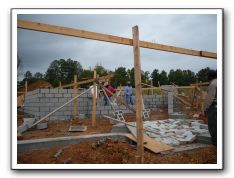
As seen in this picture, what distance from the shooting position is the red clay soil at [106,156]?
346 centimetres

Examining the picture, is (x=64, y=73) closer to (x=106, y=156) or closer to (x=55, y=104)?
(x=55, y=104)

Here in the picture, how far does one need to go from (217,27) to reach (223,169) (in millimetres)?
1910

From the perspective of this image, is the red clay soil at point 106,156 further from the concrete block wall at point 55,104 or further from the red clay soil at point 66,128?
the concrete block wall at point 55,104

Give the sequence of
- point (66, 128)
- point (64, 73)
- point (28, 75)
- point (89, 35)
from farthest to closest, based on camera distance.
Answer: point (66, 128), point (64, 73), point (28, 75), point (89, 35)

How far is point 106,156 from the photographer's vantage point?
140 inches

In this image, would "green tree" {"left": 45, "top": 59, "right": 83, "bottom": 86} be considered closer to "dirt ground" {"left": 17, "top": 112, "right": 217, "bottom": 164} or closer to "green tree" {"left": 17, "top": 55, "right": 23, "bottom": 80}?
"green tree" {"left": 17, "top": 55, "right": 23, "bottom": 80}

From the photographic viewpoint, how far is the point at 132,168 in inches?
132

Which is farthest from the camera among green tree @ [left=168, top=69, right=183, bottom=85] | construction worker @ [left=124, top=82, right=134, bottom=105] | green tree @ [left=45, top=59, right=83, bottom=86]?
construction worker @ [left=124, top=82, right=134, bottom=105]

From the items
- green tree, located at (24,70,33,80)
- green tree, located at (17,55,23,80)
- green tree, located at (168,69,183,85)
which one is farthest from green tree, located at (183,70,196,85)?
green tree, located at (17,55,23,80)

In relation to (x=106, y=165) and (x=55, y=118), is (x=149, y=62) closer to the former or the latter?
(x=106, y=165)

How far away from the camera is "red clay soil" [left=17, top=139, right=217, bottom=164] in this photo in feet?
11.3

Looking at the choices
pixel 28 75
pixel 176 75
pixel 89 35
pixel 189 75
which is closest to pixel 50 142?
pixel 28 75
